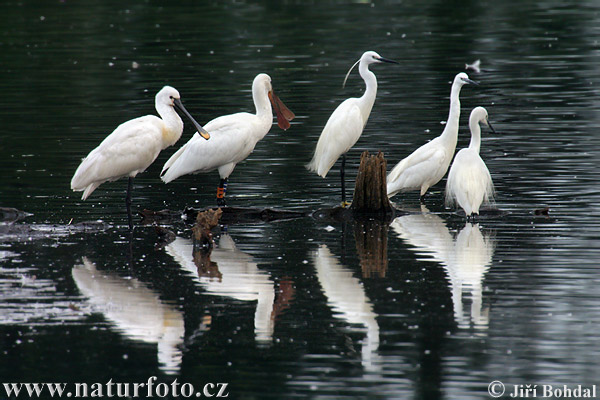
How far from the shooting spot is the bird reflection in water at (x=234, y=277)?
8.54 meters

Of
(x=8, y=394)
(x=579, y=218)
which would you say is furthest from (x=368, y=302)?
(x=579, y=218)

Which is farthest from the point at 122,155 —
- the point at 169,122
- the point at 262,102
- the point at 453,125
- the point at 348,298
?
the point at 453,125

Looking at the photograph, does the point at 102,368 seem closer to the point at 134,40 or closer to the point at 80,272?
the point at 80,272

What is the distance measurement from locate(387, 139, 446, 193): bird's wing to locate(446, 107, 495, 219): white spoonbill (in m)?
0.46

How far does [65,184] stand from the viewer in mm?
14391

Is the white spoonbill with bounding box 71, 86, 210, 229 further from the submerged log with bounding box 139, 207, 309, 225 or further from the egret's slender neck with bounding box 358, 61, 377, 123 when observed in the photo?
the egret's slender neck with bounding box 358, 61, 377, 123

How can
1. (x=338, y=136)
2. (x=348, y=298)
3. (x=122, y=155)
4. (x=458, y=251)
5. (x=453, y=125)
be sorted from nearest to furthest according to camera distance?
(x=348, y=298) → (x=458, y=251) → (x=122, y=155) → (x=338, y=136) → (x=453, y=125)

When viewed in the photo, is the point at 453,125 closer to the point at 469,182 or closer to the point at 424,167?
the point at 424,167

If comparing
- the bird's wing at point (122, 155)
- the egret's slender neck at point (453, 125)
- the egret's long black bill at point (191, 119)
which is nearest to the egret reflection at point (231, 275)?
the bird's wing at point (122, 155)

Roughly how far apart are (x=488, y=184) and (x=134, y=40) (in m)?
22.6

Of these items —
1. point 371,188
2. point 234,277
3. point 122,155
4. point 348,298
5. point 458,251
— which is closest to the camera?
point 348,298

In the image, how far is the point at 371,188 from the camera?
40.0ft

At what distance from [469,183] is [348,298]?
144 inches

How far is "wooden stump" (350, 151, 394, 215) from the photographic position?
39.4 feet
